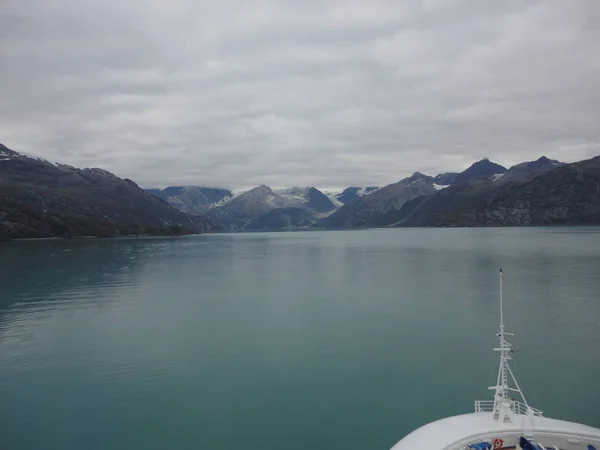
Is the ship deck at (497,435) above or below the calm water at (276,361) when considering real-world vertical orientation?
above

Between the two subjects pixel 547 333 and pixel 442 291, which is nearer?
pixel 547 333

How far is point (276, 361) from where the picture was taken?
48.0 meters

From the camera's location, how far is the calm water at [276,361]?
109ft

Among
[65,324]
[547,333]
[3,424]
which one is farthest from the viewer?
[65,324]

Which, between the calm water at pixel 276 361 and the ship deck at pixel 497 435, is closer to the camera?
the ship deck at pixel 497 435

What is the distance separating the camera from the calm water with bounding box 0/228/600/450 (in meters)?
33.3

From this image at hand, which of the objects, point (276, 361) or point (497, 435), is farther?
point (276, 361)

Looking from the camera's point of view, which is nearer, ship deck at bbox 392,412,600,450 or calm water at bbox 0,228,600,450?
ship deck at bbox 392,412,600,450

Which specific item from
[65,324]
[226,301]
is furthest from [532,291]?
[65,324]

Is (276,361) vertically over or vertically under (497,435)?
under

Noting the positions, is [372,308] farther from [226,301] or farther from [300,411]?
[300,411]

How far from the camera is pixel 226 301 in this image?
285 ft

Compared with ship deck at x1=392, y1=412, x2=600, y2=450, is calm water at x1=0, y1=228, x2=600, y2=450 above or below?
below

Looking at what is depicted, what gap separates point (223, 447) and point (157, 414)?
7998 mm
